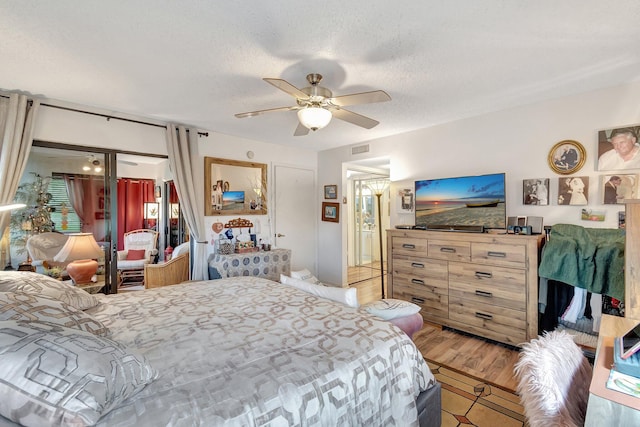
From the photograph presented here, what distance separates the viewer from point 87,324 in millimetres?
1386

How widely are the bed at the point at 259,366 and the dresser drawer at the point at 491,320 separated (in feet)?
5.20

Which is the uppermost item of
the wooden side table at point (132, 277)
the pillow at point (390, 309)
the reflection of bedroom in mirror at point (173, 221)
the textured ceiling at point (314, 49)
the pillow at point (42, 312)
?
the textured ceiling at point (314, 49)

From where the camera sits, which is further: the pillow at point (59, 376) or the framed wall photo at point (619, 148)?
the framed wall photo at point (619, 148)

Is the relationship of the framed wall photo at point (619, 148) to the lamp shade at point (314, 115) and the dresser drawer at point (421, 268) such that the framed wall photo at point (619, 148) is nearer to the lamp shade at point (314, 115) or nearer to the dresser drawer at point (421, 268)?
the dresser drawer at point (421, 268)

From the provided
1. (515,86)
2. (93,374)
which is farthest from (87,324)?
(515,86)

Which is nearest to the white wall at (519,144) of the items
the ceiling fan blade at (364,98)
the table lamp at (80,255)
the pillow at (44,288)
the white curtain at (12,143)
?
the ceiling fan blade at (364,98)

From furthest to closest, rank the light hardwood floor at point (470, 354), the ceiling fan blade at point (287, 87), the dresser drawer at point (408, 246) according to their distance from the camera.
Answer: the dresser drawer at point (408, 246)
the light hardwood floor at point (470, 354)
the ceiling fan blade at point (287, 87)

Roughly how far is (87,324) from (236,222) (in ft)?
9.66

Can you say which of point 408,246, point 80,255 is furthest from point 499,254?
point 80,255

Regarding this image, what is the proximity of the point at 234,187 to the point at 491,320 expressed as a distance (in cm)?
362

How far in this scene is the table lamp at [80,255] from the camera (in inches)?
118

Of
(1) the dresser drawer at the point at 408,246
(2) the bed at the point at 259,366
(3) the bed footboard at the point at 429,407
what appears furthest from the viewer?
(1) the dresser drawer at the point at 408,246

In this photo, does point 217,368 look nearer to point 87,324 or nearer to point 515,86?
point 87,324

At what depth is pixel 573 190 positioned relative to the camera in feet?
9.00
